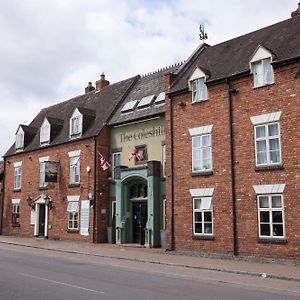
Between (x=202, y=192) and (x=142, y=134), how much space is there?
7.09 m

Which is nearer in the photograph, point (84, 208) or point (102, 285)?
point (102, 285)

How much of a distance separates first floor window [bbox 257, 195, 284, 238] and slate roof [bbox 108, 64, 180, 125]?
8537 mm

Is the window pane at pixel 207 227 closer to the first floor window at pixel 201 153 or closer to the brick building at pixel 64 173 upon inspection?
the first floor window at pixel 201 153

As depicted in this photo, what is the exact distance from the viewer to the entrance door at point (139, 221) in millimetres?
26062

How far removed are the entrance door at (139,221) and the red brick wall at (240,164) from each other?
443 cm

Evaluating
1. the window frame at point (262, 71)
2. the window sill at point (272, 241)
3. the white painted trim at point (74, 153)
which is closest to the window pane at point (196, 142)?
the window frame at point (262, 71)

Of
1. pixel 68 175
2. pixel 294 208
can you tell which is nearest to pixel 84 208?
pixel 68 175

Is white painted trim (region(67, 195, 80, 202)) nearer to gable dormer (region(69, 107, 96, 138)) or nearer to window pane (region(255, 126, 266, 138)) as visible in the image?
gable dormer (region(69, 107, 96, 138))

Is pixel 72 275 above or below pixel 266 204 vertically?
below

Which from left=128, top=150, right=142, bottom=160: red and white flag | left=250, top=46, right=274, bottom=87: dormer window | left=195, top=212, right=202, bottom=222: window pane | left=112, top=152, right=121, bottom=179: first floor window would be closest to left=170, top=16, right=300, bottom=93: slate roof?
left=250, top=46, right=274, bottom=87: dormer window

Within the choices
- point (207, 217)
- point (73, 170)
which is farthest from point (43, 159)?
point (207, 217)

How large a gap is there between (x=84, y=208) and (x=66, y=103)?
11.9 metres

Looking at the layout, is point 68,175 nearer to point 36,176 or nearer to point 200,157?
point 36,176

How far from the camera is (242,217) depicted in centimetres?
1880
